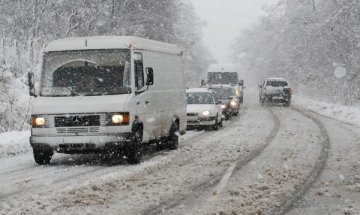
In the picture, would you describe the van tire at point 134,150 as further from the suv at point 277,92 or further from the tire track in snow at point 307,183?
the suv at point 277,92

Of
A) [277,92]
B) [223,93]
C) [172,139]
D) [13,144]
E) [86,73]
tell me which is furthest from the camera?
[277,92]

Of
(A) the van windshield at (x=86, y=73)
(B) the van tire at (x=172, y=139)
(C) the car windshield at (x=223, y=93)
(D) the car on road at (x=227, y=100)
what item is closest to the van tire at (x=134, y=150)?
(A) the van windshield at (x=86, y=73)

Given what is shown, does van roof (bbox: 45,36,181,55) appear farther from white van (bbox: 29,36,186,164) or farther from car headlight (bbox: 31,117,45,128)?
car headlight (bbox: 31,117,45,128)

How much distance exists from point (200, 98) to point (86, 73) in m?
11.0

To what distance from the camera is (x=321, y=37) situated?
44844mm

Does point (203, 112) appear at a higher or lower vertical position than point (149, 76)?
lower

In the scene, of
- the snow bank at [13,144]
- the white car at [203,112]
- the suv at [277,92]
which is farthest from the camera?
the suv at [277,92]

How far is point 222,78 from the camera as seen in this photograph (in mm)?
38219

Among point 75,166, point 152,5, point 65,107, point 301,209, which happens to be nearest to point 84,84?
point 65,107

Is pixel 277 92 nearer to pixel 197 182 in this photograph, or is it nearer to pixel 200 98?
pixel 200 98

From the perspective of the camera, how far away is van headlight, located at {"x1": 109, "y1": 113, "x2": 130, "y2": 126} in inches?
482

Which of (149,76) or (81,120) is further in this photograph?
(149,76)

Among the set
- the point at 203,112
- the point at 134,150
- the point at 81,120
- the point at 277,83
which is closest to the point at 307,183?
the point at 134,150

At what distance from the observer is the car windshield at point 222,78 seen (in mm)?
38188
